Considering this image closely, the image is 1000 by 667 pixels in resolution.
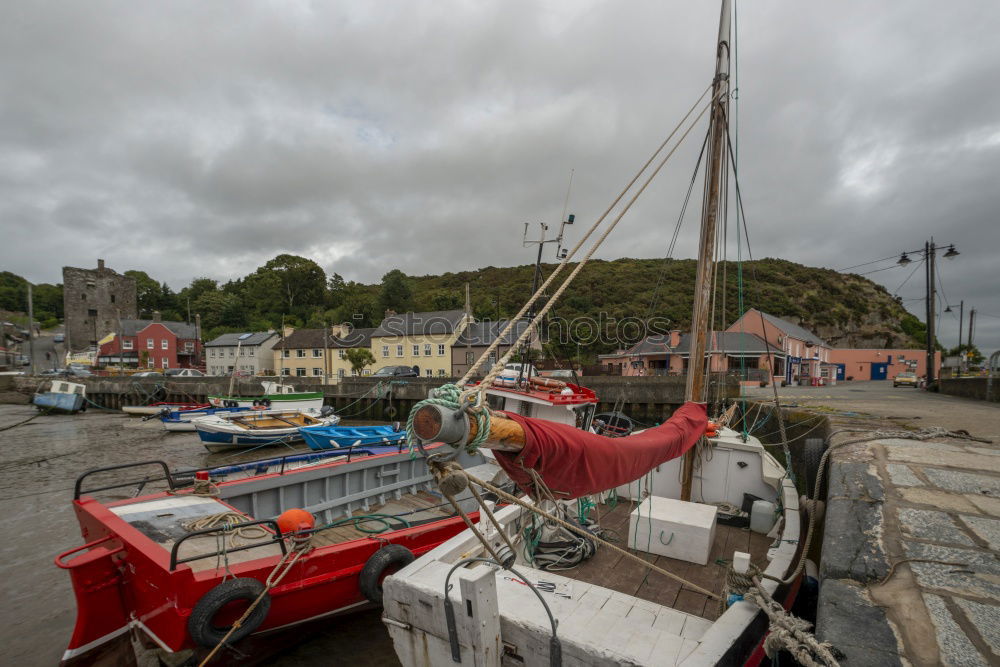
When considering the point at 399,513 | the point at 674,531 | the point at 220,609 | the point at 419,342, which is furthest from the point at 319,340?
the point at 674,531

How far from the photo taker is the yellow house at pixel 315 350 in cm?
4433

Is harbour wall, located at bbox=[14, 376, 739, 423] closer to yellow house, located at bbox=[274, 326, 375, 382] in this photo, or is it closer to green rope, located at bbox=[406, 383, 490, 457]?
yellow house, located at bbox=[274, 326, 375, 382]

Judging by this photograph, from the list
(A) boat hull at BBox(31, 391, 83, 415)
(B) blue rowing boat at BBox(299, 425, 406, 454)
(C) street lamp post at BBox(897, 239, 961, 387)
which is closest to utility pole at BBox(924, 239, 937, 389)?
(C) street lamp post at BBox(897, 239, 961, 387)

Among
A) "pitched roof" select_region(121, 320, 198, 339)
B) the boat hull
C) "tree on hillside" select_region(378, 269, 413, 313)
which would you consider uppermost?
"tree on hillside" select_region(378, 269, 413, 313)

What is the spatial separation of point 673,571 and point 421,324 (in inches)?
1504

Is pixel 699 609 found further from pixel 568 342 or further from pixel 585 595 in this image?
pixel 568 342

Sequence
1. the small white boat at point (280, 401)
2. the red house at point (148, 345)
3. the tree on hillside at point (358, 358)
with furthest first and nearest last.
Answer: the red house at point (148, 345) → the tree on hillside at point (358, 358) → the small white boat at point (280, 401)

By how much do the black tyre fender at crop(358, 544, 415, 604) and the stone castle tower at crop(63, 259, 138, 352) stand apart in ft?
258

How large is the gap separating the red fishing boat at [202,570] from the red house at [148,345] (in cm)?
6121

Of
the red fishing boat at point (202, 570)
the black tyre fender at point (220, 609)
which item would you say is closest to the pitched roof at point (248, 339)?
the red fishing boat at point (202, 570)

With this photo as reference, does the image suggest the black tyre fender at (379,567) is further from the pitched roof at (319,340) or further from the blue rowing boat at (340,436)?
the pitched roof at (319,340)

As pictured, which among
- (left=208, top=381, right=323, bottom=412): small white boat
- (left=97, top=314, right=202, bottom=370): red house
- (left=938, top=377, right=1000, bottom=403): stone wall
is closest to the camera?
(left=938, top=377, right=1000, bottom=403): stone wall

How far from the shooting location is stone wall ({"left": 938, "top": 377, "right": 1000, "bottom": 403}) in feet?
45.2

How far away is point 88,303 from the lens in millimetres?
67062
